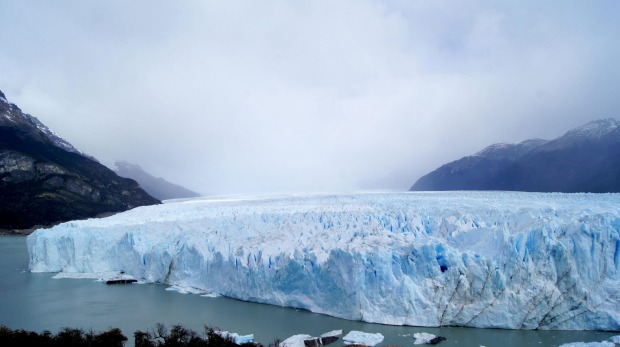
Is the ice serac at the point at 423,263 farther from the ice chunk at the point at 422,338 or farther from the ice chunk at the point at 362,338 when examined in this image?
the ice chunk at the point at 362,338

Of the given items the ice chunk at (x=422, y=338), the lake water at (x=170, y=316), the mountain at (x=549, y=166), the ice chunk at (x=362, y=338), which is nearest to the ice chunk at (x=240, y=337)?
the lake water at (x=170, y=316)

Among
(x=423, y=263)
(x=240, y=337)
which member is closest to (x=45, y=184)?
(x=240, y=337)

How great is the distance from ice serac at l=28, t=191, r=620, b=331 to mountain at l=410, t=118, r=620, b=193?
1111 inches

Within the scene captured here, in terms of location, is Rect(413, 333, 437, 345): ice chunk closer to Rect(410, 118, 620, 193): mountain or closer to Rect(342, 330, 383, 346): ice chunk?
Rect(342, 330, 383, 346): ice chunk

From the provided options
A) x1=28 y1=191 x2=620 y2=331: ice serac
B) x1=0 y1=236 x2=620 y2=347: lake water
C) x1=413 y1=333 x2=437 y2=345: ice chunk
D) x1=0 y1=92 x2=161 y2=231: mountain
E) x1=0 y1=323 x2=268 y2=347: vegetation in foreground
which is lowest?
x1=0 y1=236 x2=620 y2=347: lake water

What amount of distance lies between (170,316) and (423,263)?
6.76m

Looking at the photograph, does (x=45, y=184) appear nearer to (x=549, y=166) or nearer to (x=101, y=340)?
(x=101, y=340)

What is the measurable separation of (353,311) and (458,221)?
12.7ft

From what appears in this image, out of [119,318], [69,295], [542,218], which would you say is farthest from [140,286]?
[542,218]

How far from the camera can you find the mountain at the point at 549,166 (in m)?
38.4

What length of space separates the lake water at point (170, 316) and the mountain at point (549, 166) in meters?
30.6

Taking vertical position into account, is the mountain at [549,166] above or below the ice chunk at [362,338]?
above

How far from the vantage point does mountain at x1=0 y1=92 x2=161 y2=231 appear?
42.2m

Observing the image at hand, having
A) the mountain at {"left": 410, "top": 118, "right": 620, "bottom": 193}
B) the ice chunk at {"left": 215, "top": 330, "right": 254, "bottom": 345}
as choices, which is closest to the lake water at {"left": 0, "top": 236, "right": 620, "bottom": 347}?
the ice chunk at {"left": 215, "top": 330, "right": 254, "bottom": 345}
